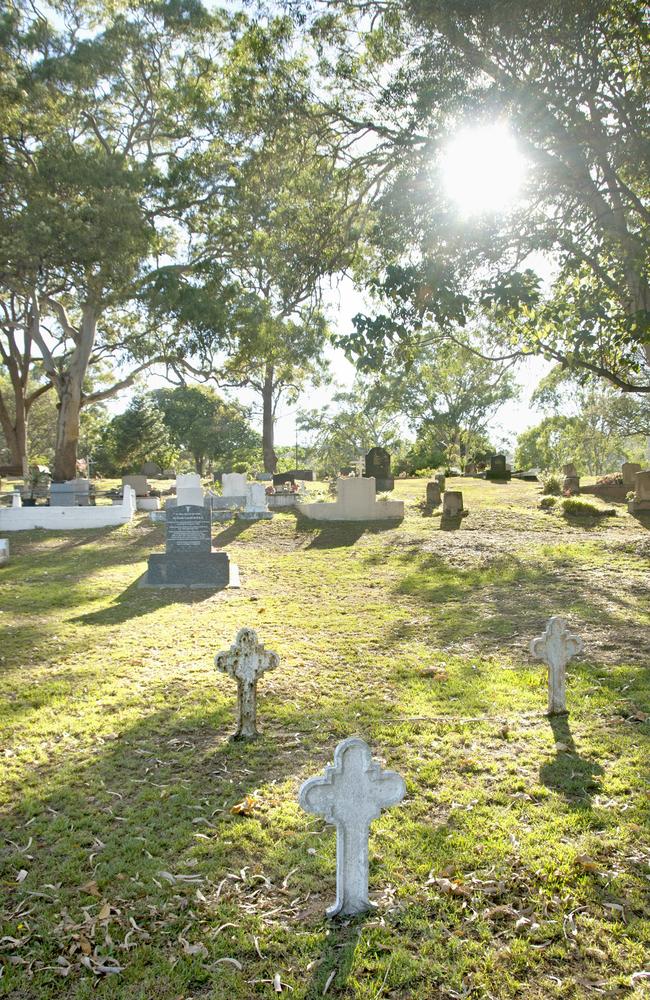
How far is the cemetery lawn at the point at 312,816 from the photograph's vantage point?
8.95ft

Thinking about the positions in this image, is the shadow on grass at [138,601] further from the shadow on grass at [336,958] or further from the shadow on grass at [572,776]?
the shadow on grass at [336,958]

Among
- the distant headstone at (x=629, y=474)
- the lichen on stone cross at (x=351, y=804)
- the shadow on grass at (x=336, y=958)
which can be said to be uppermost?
the distant headstone at (x=629, y=474)

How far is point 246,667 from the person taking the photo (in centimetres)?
484

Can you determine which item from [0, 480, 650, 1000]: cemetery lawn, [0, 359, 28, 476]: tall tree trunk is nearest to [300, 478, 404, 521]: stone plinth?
[0, 480, 650, 1000]: cemetery lawn

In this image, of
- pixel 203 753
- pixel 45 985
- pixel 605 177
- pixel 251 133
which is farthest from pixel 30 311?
pixel 45 985

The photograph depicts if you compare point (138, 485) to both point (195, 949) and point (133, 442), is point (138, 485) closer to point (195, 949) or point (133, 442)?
point (133, 442)

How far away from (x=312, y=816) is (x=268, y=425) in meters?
33.8

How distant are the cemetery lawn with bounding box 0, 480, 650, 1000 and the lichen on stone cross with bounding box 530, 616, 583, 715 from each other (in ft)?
0.53

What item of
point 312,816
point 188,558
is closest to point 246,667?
point 312,816

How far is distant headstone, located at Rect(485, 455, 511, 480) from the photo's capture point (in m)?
30.8

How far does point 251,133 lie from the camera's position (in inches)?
437

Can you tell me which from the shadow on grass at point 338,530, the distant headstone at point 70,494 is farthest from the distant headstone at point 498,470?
the distant headstone at point 70,494

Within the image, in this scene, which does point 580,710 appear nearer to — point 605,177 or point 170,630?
point 170,630

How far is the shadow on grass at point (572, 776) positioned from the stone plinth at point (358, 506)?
1307 cm
